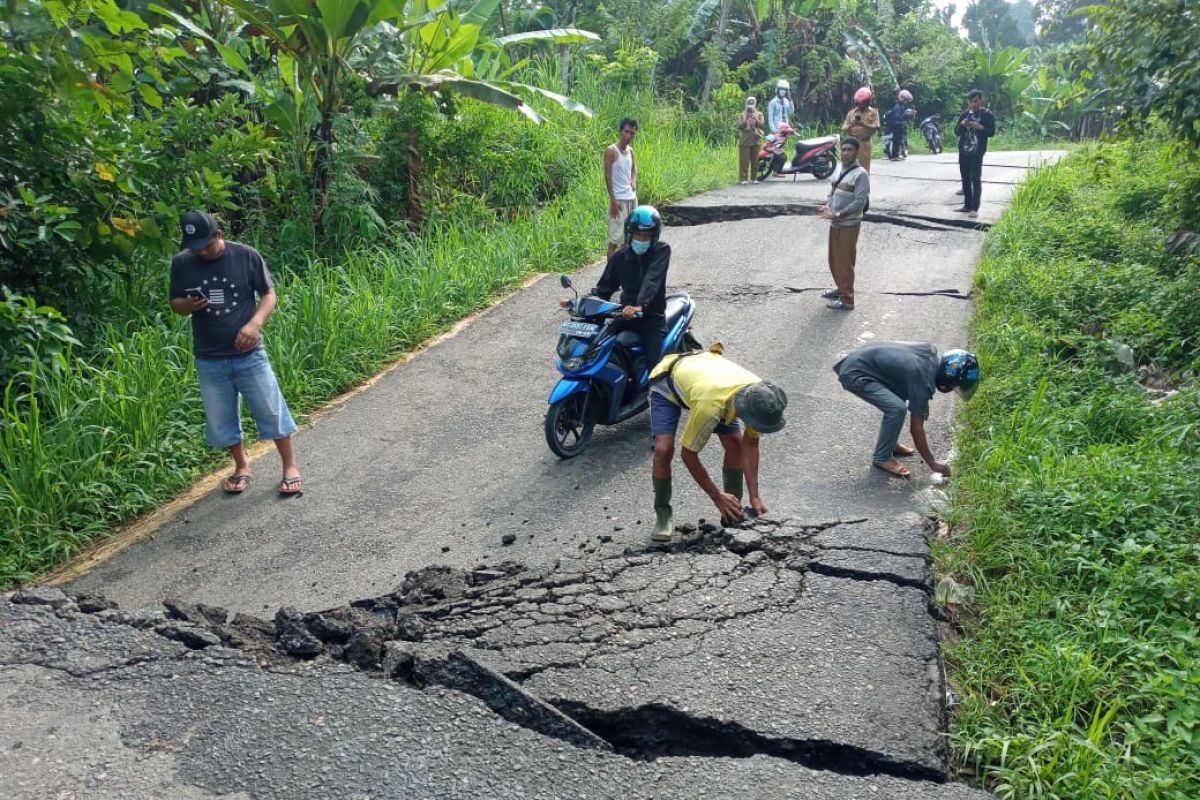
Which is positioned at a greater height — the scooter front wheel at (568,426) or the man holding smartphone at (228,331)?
the man holding smartphone at (228,331)

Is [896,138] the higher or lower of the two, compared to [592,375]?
higher

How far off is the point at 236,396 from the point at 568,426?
2.18m

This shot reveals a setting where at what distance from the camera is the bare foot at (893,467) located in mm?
6273

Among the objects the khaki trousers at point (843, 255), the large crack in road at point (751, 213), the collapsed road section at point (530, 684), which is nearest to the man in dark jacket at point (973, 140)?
the large crack in road at point (751, 213)

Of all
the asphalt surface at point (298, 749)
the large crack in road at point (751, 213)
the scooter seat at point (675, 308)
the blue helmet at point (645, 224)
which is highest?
the blue helmet at point (645, 224)

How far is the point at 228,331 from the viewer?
6129 mm

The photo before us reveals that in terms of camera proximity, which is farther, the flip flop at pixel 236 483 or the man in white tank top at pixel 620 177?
the man in white tank top at pixel 620 177

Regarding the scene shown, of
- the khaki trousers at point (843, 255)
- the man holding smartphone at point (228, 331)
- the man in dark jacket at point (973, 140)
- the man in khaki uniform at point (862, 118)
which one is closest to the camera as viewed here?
the man holding smartphone at point (228, 331)

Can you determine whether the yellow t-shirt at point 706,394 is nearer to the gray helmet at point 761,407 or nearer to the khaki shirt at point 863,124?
the gray helmet at point 761,407

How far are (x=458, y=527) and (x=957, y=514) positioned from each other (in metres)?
2.88

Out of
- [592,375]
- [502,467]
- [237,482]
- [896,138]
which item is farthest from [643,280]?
[896,138]

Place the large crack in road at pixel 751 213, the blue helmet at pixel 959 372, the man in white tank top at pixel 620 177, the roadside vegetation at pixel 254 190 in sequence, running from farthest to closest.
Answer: the large crack in road at pixel 751 213, the man in white tank top at pixel 620 177, the roadside vegetation at pixel 254 190, the blue helmet at pixel 959 372

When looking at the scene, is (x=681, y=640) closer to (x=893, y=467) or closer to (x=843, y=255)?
(x=893, y=467)

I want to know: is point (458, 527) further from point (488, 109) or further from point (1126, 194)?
point (1126, 194)
